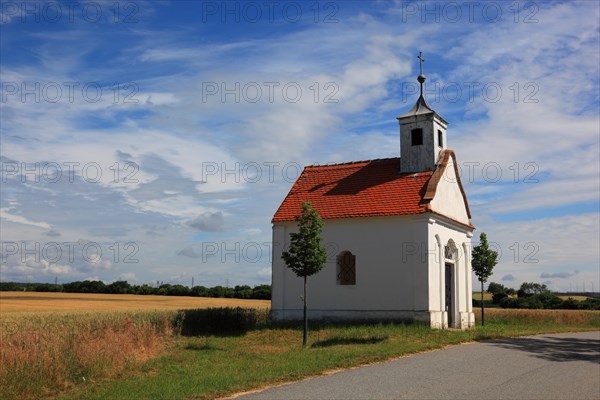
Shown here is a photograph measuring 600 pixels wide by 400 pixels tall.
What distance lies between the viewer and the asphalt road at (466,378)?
408 inches

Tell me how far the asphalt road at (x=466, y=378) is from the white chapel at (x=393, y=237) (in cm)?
743

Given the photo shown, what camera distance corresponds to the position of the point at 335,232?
26438mm

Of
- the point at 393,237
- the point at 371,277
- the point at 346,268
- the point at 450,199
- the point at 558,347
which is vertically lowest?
the point at 558,347

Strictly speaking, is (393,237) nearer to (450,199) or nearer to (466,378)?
(450,199)

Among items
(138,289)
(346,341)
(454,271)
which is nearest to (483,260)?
(454,271)

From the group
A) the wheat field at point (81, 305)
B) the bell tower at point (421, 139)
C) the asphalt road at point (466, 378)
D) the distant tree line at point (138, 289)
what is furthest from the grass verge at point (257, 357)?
the distant tree line at point (138, 289)

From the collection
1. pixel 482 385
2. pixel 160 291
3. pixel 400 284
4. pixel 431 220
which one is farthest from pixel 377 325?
pixel 160 291

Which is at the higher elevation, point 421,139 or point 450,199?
point 421,139

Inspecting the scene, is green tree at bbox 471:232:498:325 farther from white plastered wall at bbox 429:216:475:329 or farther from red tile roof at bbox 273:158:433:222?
red tile roof at bbox 273:158:433:222

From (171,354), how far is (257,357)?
289 centimetres

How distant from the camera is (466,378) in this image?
1204 cm

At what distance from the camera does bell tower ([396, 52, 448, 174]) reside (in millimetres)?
27109

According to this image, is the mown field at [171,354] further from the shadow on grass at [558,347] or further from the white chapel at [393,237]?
the white chapel at [393,237]

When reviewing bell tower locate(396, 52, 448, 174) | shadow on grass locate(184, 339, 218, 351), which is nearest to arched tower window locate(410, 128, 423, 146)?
bell tower locate(396, 52, 448, 174)
